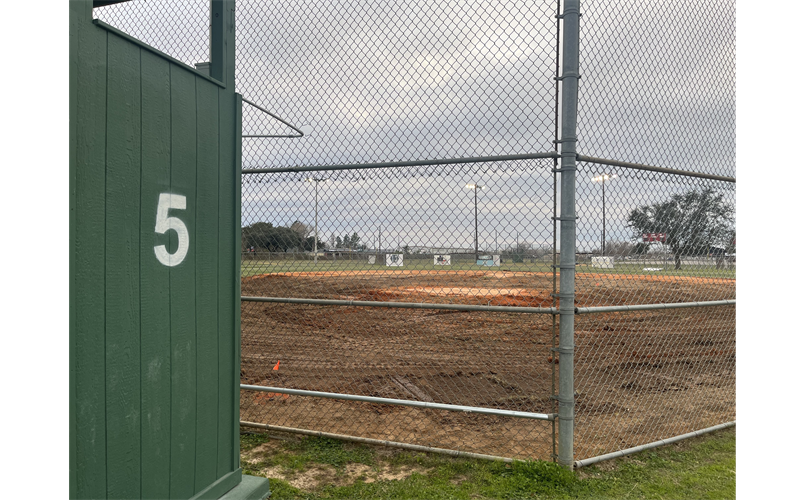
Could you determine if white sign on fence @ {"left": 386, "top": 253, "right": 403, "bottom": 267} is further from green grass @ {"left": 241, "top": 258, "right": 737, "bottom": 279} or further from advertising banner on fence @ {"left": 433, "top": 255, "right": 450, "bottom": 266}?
advertising banner on fence @ {"left": 433, "top": 255, "right": 450, "bottom": 266}

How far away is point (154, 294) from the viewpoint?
2.17m

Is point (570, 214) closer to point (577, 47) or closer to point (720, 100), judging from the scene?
point (577, 47)

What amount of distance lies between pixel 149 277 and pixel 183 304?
11.9 inches

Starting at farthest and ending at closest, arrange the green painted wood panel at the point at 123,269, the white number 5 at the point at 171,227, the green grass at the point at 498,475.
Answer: the green grass at the point at 498,475 < the white number 5 at the point at 171,227 < the green painted wood panel at the point at 123,269

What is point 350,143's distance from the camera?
409cm

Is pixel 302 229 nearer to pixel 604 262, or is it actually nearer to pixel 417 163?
pixel 417 163

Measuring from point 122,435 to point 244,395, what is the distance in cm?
334

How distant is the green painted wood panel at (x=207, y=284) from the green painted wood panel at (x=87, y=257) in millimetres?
644

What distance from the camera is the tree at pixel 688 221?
12.6 feet

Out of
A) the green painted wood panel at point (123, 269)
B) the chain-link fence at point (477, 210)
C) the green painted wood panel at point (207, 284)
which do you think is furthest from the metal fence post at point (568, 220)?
Answer: the green painted wood panel at point (123, 269)

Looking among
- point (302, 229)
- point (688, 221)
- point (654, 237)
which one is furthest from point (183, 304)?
point (688, 221)

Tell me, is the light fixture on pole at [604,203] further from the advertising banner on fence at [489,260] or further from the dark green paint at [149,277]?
the dark green paint at [149,277]

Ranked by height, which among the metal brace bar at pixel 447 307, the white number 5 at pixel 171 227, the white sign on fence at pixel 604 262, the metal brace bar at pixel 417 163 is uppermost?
the metal brace bar at pixel 417 163

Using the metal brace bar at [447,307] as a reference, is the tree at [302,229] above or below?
above
